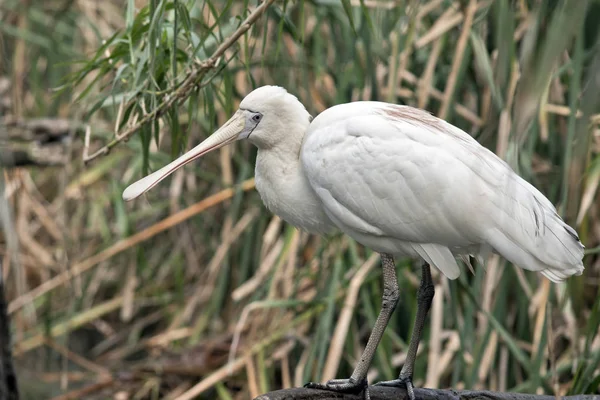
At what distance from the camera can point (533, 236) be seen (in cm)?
205

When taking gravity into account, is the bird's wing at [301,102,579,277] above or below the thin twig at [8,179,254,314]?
above

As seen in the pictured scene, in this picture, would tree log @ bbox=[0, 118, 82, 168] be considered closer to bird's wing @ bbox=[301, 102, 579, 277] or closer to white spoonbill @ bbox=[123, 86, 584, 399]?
white spoonbill @ bbox=[123, 86, 584, 399]

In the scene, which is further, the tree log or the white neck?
the tree log

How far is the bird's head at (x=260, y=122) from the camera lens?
2295 millimetres

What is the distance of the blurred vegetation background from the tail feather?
0.32 feet

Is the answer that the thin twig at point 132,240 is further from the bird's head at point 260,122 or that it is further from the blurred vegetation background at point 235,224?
the bird's head at point 260,122

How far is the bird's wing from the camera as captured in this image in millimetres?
2102

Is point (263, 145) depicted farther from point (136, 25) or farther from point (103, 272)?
point (103, 272)

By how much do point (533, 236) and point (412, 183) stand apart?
0.31m

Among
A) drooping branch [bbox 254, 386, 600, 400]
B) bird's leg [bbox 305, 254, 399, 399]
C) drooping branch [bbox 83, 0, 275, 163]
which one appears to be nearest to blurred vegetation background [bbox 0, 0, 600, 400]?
drooping branch [bbox 83, 0, 275, 163]

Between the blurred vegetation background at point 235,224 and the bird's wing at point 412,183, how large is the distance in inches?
7.1

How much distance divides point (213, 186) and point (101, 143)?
620mm

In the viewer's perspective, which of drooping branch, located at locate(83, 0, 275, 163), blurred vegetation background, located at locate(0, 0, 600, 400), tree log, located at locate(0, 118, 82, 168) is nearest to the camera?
drooping branch, located at locate(83, 0, 275, 163)

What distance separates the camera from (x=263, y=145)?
235cm
